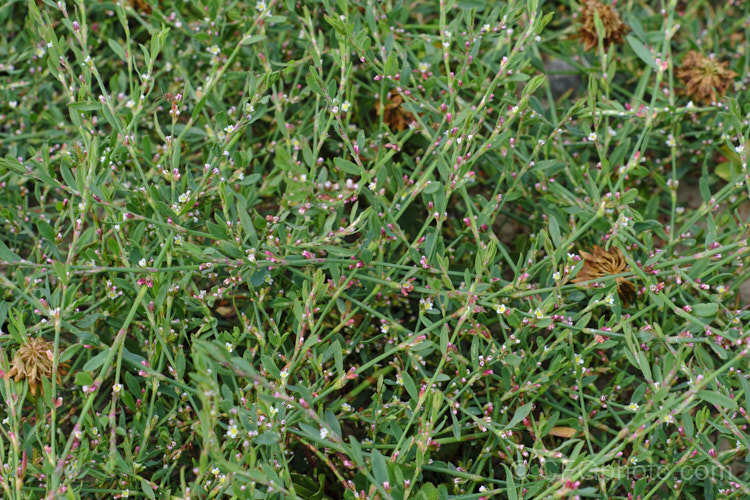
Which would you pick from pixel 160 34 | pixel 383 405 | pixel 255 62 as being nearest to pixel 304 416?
pixel 383 405

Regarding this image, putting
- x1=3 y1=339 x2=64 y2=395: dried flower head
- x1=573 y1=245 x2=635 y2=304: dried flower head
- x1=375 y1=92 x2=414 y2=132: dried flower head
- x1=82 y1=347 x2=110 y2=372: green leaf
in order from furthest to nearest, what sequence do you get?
x1=375 y1=92 x2=414 y2=132: dried flower head < x1=573 y1=245 x2=635 y2=304: dried flower head < x1=3 y1=339 x2=64 y2=395: dried flower head < x1=82 y1=347 x2=110 y2=372: green leaf

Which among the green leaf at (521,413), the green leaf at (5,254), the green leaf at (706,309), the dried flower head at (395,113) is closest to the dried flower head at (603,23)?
the dried flower head at (395,113)

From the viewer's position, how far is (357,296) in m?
1.29

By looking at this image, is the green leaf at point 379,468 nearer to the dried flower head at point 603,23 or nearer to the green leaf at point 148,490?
the green leaf at point 148,490

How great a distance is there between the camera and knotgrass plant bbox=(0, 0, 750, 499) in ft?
3.55

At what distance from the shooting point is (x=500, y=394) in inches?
49.7

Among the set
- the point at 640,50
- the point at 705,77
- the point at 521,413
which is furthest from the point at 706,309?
the point at 705,77

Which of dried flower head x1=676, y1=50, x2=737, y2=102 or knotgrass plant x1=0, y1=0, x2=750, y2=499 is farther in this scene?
dried flower head x1=676, y1=50, x2=737, y2=102

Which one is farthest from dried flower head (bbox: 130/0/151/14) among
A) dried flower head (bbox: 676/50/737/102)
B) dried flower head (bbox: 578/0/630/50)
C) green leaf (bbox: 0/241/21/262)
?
dried flower head (bbox: 676/50/737/102)

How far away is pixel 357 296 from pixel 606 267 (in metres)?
0.49

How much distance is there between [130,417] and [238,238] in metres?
0.48

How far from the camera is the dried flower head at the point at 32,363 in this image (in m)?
1.16

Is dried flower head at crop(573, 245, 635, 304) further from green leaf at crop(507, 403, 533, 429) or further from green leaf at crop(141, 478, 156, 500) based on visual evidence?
green leaf at crop(141, 478, 156, 500)

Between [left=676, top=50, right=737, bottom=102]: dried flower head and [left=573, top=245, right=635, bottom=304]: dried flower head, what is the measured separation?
0.50 meters
